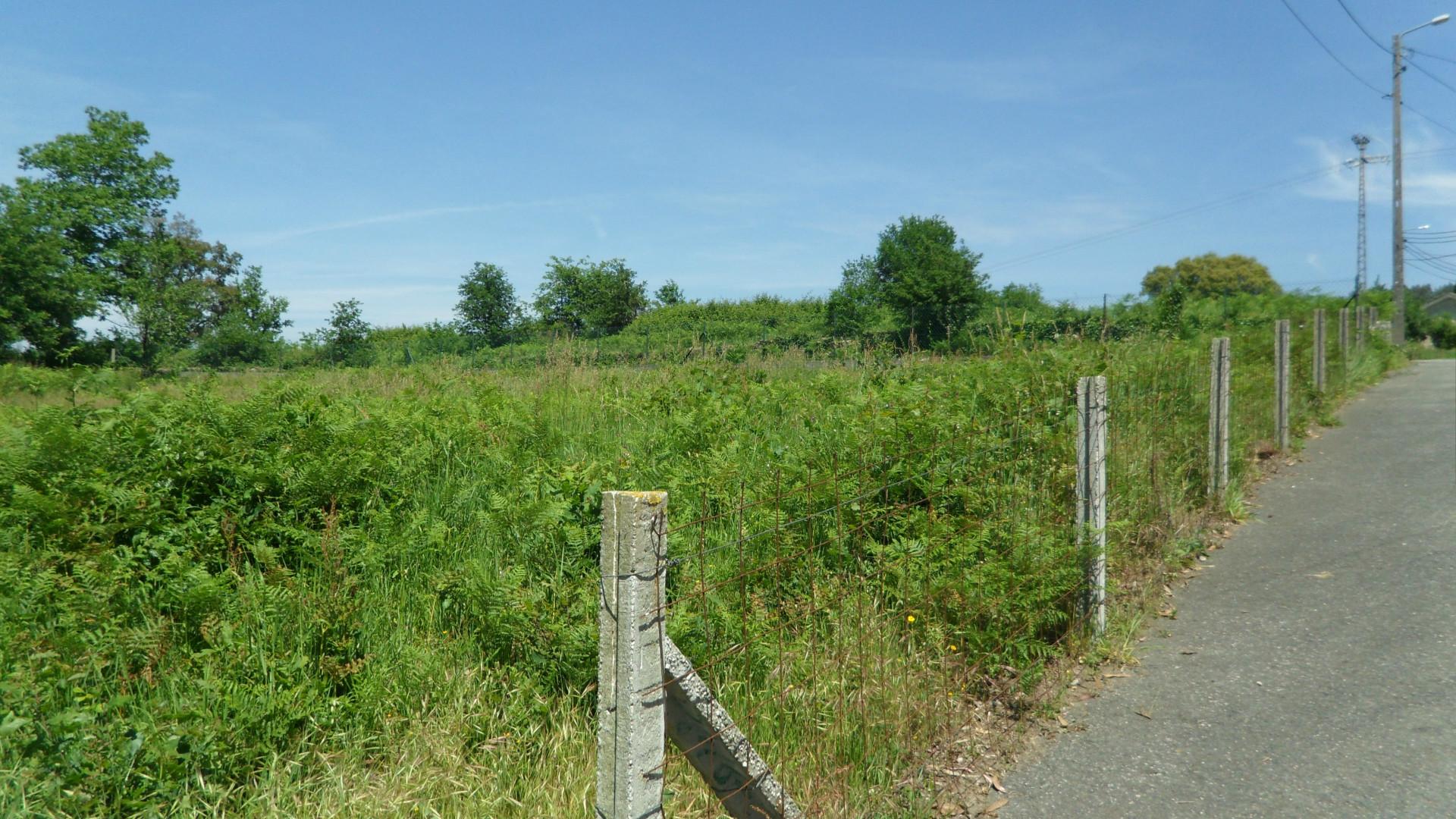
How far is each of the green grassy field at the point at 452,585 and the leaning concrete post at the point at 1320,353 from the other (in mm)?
6937

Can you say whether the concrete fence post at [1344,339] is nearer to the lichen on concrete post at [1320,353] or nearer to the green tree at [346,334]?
the lichen on concrete post at [1320,353]

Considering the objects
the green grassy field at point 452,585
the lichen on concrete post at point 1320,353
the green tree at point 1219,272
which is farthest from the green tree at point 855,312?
the green tree at point 1219,272

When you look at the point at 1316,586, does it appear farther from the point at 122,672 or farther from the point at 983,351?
the point at 122,672

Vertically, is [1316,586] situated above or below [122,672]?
below

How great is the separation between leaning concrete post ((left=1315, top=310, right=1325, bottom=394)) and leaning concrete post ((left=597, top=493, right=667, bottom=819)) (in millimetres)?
13191

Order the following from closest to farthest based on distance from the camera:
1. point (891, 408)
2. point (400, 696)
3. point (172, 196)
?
point (400, 696) < point (891, 408) < point (172, 196)

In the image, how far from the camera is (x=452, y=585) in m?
4.34

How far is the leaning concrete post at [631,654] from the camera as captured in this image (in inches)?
80.4

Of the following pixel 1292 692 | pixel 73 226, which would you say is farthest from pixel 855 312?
pixel 73 226

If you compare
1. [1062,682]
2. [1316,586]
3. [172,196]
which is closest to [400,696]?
[1062,682]

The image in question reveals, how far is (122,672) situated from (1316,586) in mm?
7075

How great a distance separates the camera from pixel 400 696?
12.2 ft

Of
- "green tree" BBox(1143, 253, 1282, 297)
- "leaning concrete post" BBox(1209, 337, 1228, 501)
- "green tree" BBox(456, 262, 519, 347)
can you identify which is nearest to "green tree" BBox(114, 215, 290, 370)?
"green tree" BBox(456, 262, 519, 347)

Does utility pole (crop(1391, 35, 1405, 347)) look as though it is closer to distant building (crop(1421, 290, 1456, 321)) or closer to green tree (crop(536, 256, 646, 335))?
green tree (crop(536, 256, 646, 335))
